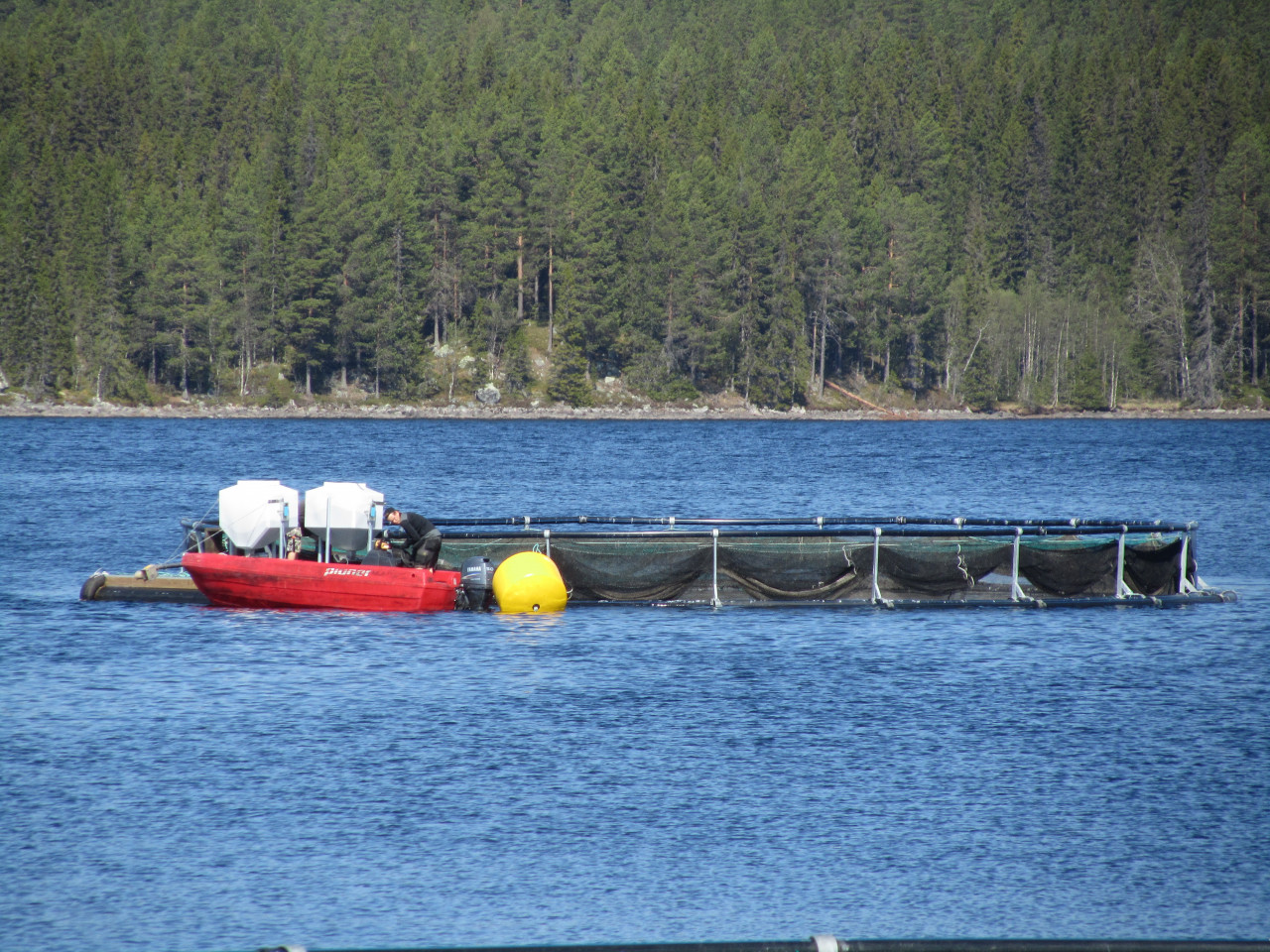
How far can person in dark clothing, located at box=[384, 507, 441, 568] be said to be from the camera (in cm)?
2469

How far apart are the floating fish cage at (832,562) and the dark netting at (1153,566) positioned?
27mm

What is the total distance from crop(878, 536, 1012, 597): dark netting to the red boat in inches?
310

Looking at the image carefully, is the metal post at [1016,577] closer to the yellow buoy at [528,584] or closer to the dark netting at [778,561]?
the dark netting at [778,561]

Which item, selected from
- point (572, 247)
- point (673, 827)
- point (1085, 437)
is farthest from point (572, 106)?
point (673, 827)

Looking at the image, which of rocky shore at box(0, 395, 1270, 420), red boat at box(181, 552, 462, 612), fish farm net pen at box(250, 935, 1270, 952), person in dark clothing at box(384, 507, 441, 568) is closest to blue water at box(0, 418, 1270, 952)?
red boat at box(181, 552, 462, 612)

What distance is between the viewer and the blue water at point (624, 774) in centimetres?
1232

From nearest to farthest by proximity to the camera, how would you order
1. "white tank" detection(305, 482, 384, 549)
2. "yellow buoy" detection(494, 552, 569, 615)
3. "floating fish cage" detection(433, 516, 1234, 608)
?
"white tank" detection(305, 482, 384, 549) < "yellow buoy" detection(494, 552, 569, 615) < "floating fish cage" detection(433, 516, 1234, 608)

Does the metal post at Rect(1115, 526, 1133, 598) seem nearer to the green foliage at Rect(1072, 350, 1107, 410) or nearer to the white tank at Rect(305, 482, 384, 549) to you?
the white tank at Rect(305, 482, 384, 549)

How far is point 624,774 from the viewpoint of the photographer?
53.8 ft

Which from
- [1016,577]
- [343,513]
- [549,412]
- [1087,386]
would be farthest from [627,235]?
[343,513]

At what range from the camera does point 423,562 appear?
25.0 m

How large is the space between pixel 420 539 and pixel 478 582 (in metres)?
1.30

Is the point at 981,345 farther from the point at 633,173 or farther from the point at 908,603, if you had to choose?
the point at 908,603

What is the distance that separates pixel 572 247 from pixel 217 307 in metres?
32.2
